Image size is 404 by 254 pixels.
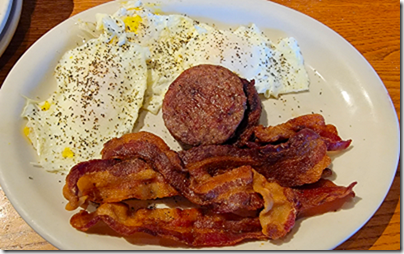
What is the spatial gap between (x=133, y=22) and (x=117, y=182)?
1683 mm

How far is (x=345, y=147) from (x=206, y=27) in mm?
1773

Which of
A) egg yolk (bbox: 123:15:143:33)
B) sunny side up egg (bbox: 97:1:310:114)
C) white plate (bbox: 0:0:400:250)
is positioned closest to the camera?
white plate (bbox: 0:0:400:250)

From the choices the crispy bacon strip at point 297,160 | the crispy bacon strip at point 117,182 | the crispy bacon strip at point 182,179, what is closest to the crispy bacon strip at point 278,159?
the crispy bacon strip at point 297,160

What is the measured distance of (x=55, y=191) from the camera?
242 cm

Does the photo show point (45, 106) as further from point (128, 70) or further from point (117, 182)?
point (117, 182)

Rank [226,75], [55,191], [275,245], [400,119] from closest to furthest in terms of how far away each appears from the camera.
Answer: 1. [275,245]
2. [55,191]
3. [226,75]
4. [400,119]

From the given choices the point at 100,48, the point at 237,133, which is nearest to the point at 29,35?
the point at 100,48

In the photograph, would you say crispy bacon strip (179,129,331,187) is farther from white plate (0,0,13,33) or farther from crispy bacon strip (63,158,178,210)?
white plate (0,0,13,33)

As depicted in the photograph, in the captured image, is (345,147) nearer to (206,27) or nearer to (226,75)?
(226,75)

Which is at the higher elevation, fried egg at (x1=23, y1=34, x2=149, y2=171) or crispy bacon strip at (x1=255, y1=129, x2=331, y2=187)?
crispy bacon strip at (x1=255, y1=129, x2=331, y2=187)

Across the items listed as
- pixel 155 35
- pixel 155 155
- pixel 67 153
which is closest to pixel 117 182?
pixel 155 155

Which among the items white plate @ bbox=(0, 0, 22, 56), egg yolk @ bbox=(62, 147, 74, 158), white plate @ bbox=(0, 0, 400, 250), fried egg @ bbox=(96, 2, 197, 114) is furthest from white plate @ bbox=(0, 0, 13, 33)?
egg yolk @ bbox=(62, 147, 74, 158)

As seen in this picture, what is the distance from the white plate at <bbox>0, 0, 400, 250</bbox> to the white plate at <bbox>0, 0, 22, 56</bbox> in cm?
35

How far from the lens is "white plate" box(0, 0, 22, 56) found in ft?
9.75
